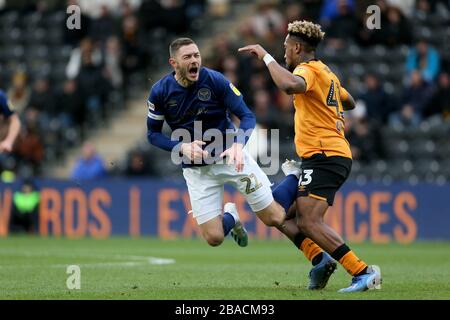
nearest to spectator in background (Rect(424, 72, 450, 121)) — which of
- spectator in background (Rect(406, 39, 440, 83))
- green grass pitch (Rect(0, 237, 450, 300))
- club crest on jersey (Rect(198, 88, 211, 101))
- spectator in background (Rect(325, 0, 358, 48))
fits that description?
spectator in background (Rect(406, 39, 440, 83))

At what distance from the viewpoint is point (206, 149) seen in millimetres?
11359

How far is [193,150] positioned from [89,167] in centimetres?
1259

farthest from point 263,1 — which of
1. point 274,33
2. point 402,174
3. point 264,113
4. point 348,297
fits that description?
point 348,297

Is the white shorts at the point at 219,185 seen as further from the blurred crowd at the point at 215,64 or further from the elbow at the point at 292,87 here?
the blurred crowd at the point at 215,64

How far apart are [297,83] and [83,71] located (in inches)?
606

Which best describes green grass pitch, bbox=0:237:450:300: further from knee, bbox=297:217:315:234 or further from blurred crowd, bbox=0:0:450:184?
blurred crowd, bbox=0:0:450:184

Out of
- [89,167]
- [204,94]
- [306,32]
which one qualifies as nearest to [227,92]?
[204,94]

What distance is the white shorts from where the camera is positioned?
447 inches

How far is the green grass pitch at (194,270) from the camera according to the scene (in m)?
10.2

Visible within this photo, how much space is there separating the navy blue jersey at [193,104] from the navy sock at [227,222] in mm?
971

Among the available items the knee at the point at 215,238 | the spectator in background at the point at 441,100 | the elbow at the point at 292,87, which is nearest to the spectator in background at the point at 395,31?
the spectator in background at the point at 441,100

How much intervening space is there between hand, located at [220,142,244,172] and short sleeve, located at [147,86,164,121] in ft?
2.91

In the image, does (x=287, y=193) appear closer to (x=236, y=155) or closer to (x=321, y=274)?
(x=236, y=155)

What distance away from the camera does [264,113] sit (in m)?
22.0
